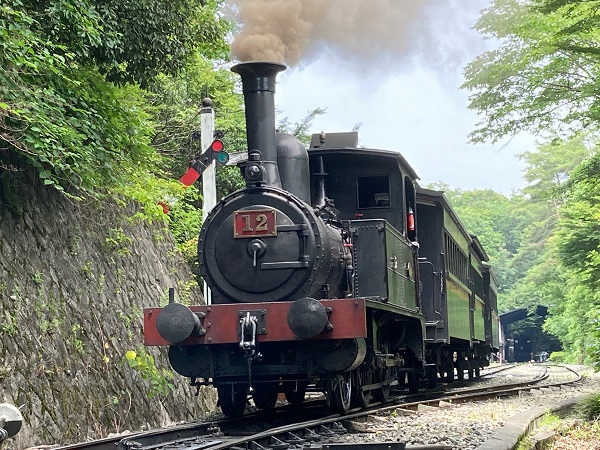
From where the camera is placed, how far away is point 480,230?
297 ft

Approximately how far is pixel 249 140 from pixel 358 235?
1.61 metres

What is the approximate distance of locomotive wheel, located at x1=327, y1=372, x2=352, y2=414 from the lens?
29.3 ft

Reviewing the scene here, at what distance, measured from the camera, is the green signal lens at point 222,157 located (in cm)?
1060

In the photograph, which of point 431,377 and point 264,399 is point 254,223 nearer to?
point 264,399

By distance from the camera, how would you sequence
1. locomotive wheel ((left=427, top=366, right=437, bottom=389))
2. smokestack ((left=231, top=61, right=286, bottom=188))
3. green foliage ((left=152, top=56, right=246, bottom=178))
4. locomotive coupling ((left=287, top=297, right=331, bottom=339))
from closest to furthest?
locomotive coupling ((left=287, top=297, right=331, bottom=339)), smokestack ((left=231, top=61, right=286, bottom=188)), locomotive wheel ((left=427, top=366, right=437, bottom=389)), green foliage ((left=152, top=56, right=246, bottom=178))

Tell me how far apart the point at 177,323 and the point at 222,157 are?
3.12 metres

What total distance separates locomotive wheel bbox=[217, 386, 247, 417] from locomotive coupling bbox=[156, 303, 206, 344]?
1273mm

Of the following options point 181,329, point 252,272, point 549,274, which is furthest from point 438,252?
point 549,274

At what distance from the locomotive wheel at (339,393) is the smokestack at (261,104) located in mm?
2229

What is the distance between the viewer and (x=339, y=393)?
9078 millimetres

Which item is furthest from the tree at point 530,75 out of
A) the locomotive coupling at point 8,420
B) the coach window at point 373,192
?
the locomotive coupling at point 8,420

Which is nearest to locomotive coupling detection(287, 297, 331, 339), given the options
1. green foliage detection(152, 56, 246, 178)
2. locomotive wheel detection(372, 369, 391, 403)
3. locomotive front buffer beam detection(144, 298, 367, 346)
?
locomotive front buffer beam detection(144, 298, 367, 346)

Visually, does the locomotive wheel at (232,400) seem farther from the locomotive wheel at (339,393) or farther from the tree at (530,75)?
the tree at (530,75)

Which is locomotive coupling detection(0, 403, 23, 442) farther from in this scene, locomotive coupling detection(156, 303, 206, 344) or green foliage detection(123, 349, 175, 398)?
green foliage detection(123, 349, 175, 398)
